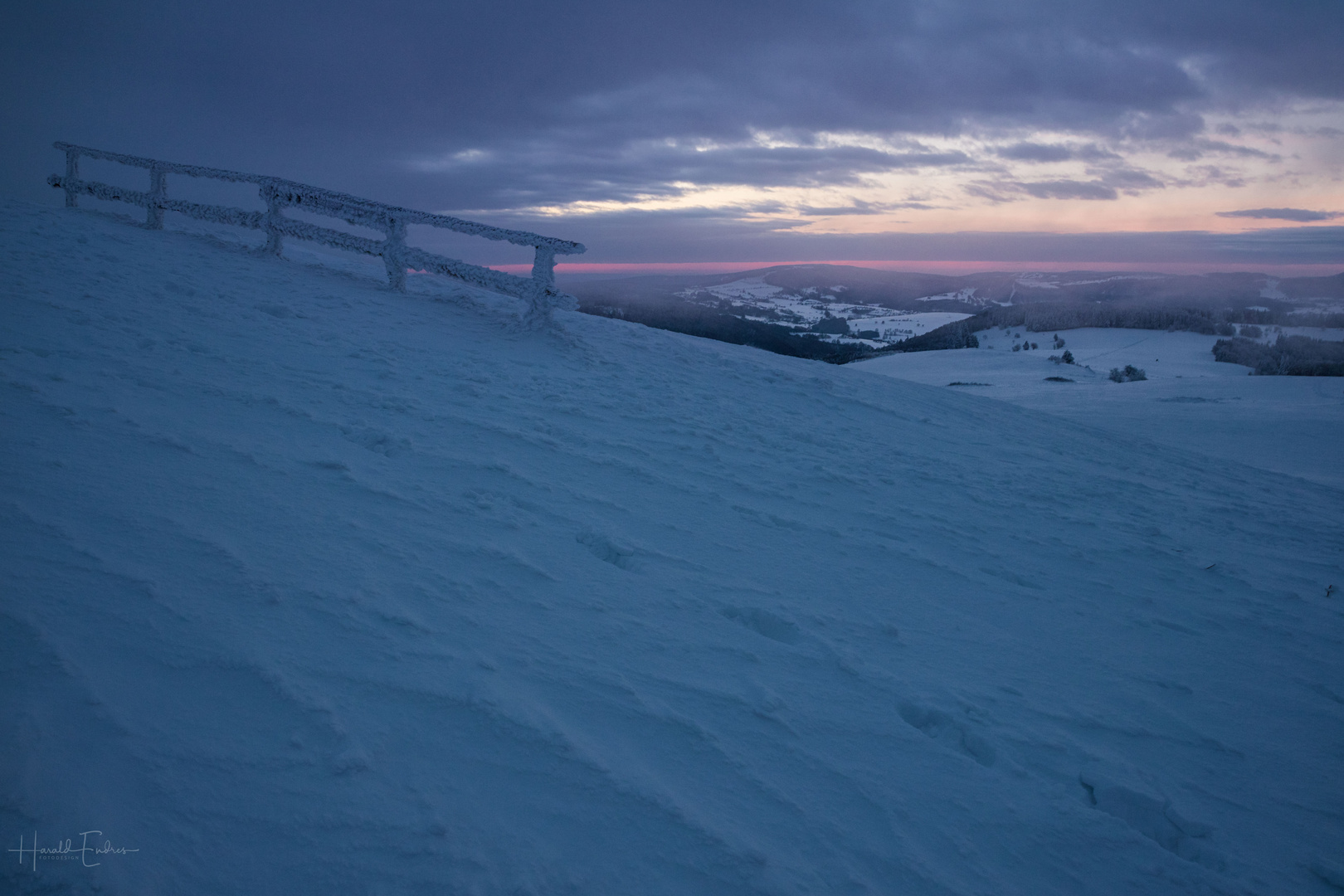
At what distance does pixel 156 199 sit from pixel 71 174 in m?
2.38

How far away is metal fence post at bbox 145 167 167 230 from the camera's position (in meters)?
9.60

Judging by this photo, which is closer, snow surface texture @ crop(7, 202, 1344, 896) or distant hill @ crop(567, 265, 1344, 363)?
snow surface texture @ crop(7, 202, 1344, 896)

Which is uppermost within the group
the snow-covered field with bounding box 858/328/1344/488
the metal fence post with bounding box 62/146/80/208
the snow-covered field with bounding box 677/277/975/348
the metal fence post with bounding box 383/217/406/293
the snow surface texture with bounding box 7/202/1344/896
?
the snow-covered field with bounding box 677/277/975/348

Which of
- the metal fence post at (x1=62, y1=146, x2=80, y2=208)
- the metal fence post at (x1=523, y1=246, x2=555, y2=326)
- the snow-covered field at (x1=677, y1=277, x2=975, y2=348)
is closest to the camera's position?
the metal fence post at (x1=523, y1=246, x2=555, y2=326)

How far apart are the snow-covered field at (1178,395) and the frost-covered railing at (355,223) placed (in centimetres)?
786

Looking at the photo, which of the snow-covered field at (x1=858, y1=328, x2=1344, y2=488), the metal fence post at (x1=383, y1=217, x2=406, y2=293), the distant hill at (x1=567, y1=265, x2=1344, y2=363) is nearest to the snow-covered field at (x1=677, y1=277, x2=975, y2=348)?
the distant hill at (x1=567, y1=265, x2=1344, y2=363)

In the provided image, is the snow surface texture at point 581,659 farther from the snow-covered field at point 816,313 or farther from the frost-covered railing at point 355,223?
the snow-covered field at point 816,313

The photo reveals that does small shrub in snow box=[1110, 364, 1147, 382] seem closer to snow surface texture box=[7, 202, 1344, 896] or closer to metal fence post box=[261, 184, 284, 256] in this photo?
snow surface texture box=[7, 202, 1344, 896]

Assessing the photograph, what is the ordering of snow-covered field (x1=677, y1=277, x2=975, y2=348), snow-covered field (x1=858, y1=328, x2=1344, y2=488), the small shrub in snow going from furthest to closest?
snow-covered field (x1=677, y1=277, x2=975, y2=348), the small shrub in snow, snow-covered field (x1=858, y1=328, x2=1344, y2=488)

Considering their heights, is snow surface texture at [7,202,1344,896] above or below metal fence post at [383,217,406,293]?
below

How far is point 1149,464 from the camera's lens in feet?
23.6

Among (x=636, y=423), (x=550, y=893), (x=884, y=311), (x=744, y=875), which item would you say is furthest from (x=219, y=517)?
(x=884, y=311)

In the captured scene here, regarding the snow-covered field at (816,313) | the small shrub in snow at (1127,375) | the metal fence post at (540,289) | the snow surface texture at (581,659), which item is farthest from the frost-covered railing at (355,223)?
the snow-covered field at (816,313)

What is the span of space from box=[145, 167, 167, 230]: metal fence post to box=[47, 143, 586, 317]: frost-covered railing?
0.01m
